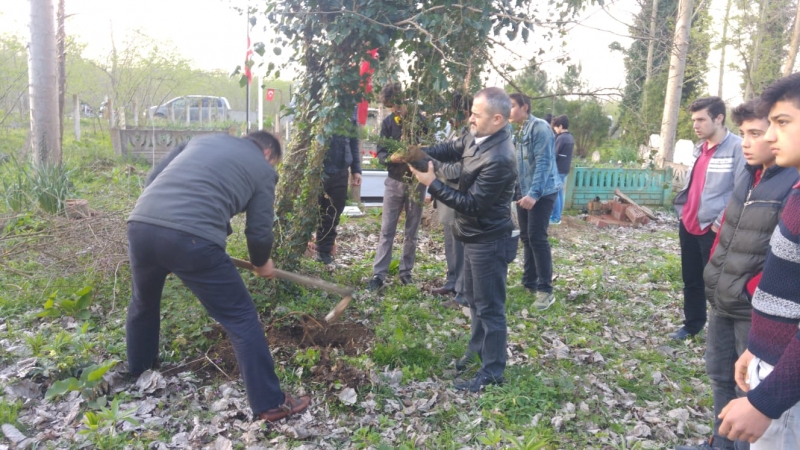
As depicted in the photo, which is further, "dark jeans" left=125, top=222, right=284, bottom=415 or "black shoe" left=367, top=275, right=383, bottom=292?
"black shoe" left=367, top=275, right=383, bottom=292

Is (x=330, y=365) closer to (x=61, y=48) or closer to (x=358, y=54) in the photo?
(x=358, y=54)

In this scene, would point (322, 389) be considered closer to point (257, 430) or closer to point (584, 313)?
point (257, 430)

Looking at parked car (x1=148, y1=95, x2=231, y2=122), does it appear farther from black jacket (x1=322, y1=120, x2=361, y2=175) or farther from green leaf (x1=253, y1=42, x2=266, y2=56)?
green leaf (x1=253, y1=42, x2=266, y2=56)

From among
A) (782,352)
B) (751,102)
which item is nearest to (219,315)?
(782,352)

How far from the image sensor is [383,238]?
6004 millimetres

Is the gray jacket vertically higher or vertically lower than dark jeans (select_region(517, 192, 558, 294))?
higher

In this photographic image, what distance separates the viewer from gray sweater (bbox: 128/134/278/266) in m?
3.23

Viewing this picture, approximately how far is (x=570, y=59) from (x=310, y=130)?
2.37 meters

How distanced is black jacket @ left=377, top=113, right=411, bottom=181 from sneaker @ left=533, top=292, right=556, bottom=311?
1.81 meters

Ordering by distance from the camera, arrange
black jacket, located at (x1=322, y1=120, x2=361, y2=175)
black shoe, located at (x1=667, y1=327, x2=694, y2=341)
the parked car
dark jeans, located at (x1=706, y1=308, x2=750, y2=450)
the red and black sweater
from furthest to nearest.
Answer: the parked car, black jacket, located at (x1=322, y1=120, x2=361, y2=175), black shoe, located at (x1=667, y1=327, x2=694, y2=341), dark jeans, located at (x1=706, y1=308, x2=750, y2=450), the red and black sweater

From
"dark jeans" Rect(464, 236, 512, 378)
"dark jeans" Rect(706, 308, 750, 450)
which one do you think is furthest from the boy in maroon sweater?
"dark jeans" Rect(464, 236, 512, 378)

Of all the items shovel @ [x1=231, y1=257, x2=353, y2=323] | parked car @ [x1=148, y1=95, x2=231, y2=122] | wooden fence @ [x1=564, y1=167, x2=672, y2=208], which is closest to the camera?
shovel @ [x1=231, y1=257, x2=353, y2=323]

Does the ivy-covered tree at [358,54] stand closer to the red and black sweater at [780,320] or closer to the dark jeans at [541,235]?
the dark jeans at [541,235]

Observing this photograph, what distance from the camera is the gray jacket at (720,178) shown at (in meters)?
4.52
